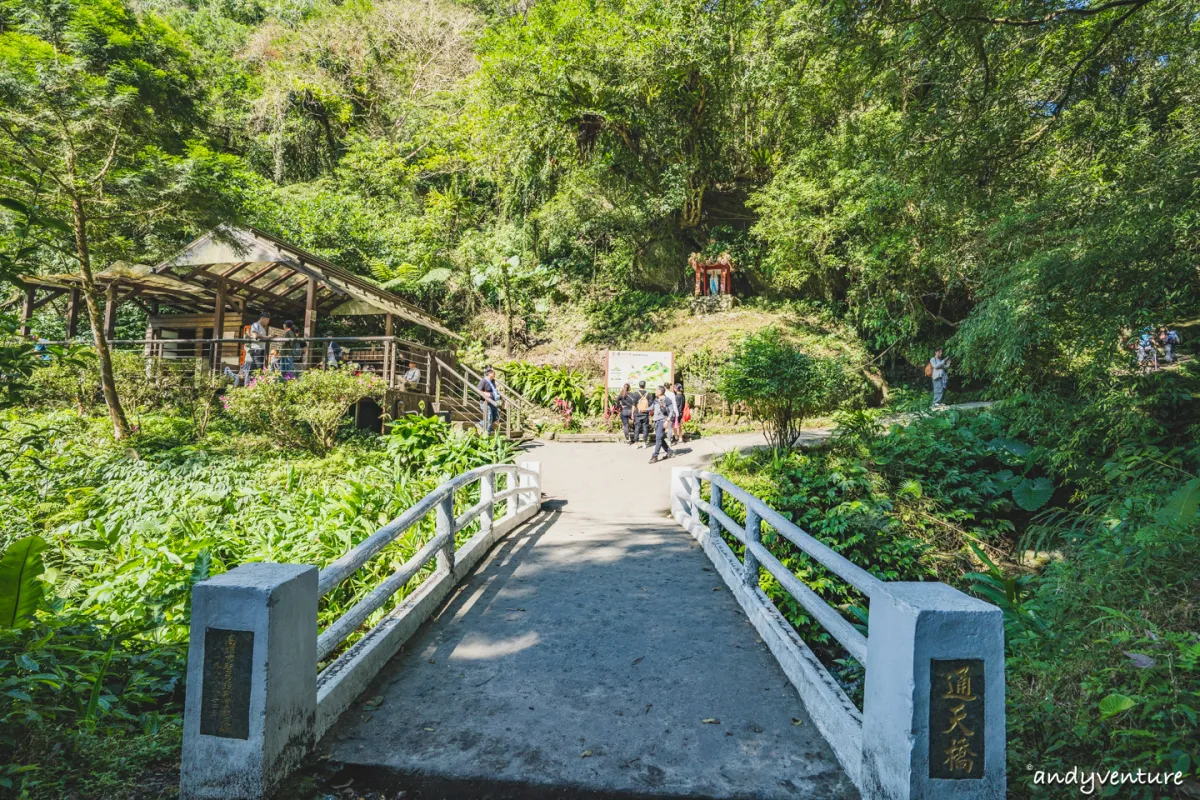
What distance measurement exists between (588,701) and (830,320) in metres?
20.6

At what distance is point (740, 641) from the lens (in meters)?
4.16

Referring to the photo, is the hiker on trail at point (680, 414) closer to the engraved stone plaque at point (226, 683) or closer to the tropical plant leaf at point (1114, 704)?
the tropical plant leaf at point (1114, 704)

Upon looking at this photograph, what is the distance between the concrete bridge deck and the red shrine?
1826 cm

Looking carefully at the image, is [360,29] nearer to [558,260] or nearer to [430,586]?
[558,260]

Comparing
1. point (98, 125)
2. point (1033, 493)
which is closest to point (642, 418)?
point (1033, 493)

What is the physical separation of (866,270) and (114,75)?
→ 17558 mm

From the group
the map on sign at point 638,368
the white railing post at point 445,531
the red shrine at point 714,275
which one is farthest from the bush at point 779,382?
the red shrine at point 714,275

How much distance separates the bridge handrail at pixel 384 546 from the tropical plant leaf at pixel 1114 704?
3.79m

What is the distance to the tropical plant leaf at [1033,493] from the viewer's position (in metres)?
8.65

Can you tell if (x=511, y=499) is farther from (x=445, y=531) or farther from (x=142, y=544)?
(x=142, y=544)

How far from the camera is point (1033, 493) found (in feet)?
28.8

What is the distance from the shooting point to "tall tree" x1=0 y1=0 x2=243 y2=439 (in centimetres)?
852

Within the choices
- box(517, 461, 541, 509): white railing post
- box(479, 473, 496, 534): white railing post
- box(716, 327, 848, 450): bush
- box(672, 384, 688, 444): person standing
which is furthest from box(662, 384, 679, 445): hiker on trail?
box(479, 473, 496, 534): white railing post

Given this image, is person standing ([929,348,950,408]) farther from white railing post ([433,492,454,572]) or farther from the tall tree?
the tall tree
